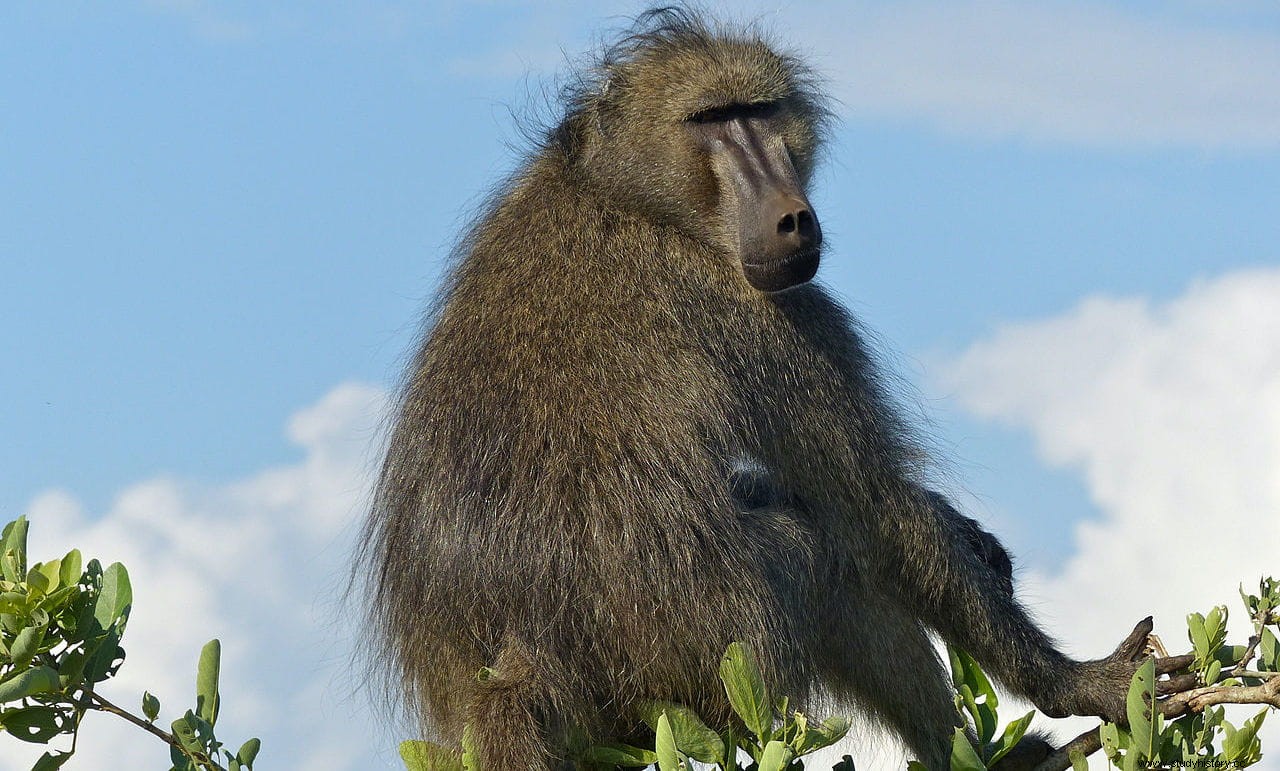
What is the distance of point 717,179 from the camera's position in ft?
21.7

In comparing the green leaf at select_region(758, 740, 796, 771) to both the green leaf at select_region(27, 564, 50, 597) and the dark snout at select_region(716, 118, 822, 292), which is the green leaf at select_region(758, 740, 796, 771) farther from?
the dark snout at select_region(716, 118, 822, 292)

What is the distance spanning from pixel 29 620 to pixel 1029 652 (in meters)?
4.05

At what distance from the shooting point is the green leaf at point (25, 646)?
169 inches

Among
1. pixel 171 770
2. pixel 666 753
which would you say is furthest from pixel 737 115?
pixel 171 770

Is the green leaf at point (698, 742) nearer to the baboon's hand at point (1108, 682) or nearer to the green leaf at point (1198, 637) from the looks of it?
the green leaf at point (1198, 637)

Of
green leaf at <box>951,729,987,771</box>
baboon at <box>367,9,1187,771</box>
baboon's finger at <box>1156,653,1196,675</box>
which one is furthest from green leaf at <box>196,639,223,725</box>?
baboon's finger at <box>1156,653,1196,675</box>

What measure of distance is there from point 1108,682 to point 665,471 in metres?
2.08

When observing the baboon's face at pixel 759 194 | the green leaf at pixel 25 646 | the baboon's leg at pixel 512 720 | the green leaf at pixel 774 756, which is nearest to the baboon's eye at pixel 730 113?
the baboon's face at pixel 759 194

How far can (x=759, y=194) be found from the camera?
21.1ft

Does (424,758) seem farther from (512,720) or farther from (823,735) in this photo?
(823,735)

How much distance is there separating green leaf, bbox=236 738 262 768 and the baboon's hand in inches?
135

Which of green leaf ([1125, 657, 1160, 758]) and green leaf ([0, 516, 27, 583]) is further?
green leaf ([1125, 657, 1160, 758])

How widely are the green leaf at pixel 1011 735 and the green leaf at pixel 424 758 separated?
6.49ft

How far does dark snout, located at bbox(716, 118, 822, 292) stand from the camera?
20.5 feet
